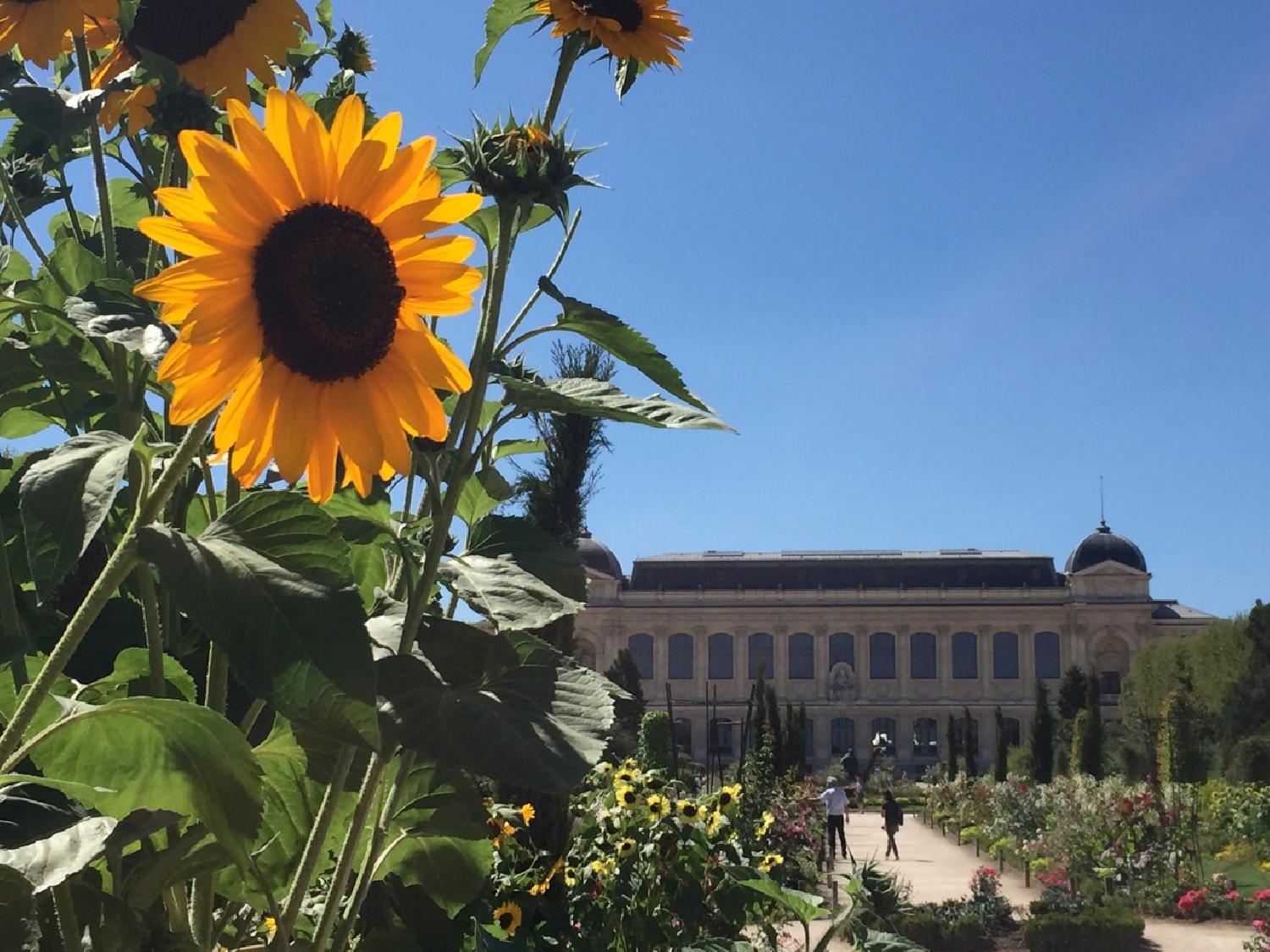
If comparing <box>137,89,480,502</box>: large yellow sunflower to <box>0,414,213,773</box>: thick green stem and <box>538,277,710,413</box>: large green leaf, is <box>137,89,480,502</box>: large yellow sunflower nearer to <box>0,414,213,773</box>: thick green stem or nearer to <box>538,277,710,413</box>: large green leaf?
<box>0,414,213,773</box>: thick green stem

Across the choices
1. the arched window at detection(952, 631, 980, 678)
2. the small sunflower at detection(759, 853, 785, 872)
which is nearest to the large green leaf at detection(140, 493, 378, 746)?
the small sunflower at detection(759, 853, 785, 872)

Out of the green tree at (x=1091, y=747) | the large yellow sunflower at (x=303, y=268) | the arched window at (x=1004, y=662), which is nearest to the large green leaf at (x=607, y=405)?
the large yellow sunflower at (x=303, y=268)

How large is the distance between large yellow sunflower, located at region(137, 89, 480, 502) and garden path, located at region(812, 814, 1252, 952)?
221cm

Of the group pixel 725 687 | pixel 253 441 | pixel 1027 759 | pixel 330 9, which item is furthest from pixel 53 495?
pixel 725 687

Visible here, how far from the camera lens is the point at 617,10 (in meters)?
1.11

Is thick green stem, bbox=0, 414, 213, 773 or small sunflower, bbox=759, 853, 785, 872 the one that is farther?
small sunflower, bbox=759, 853, 785, 872

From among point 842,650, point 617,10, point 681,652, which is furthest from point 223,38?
point 842,650

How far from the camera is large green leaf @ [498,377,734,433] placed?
79 centimetres

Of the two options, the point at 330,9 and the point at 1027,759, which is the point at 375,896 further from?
the point at 1027,759

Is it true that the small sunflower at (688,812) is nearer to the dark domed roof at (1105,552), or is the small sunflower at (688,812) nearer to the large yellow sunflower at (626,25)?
the large yellow sunflower at (626,25)

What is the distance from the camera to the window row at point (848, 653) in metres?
51.5

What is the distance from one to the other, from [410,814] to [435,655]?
0.23m

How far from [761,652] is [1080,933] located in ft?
141

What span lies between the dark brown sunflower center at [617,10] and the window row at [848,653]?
51.1 m
